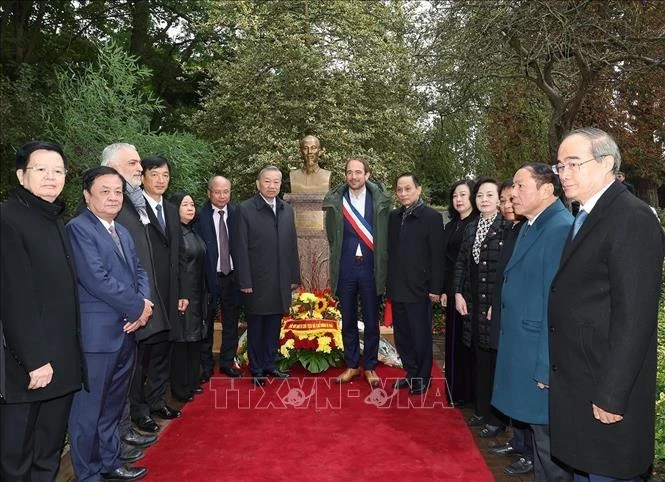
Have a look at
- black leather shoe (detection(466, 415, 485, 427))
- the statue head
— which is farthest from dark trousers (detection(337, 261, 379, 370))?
the statue head

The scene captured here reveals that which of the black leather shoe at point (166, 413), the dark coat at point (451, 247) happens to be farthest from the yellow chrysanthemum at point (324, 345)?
the black leather shoe at point (166, 413)

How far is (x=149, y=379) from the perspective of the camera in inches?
174

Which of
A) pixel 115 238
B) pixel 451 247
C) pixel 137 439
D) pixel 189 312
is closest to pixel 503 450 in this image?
pixel 451 247

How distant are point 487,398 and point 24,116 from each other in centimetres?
1201

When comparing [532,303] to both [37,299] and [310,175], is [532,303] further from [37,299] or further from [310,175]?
[310,175]

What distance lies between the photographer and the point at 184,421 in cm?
445

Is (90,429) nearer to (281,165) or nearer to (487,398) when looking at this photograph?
(487,398)

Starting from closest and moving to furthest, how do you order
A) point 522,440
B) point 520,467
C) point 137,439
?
point 520,467, point 522,440, point 137,439

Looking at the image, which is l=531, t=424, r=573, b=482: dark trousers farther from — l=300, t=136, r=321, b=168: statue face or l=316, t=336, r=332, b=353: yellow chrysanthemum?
l=300, t=136, r=321, b=168: statue face

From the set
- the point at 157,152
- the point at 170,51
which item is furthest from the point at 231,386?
the point at 170,51

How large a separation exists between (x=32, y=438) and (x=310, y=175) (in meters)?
4.99

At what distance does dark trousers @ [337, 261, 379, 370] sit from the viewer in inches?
207

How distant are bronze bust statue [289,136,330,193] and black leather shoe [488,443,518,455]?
4.00 meters

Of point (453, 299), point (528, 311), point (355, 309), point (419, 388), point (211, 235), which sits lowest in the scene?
point (419, 388)
